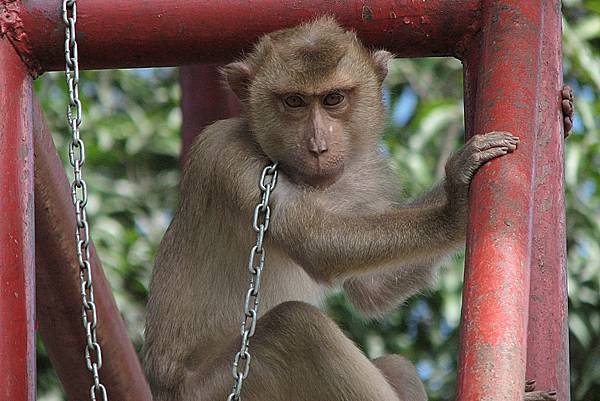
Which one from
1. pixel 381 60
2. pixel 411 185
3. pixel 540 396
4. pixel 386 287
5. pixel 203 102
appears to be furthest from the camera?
pixel 411 185

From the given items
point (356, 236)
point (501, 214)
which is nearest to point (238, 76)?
point (356, 236)

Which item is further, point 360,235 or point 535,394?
point 360,235

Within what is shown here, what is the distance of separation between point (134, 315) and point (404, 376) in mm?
3771

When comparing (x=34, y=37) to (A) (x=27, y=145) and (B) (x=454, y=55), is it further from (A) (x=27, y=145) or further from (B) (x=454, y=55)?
(B) (x=454, y=55)

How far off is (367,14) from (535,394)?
1.87 m

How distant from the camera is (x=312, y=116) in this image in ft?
18.9

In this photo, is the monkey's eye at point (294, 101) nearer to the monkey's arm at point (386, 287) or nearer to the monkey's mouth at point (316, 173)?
the monkey's mouth at point (316, 173)

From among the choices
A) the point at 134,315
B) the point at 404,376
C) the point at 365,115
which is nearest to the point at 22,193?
the point at 365,115

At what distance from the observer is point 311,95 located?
19.0 feet

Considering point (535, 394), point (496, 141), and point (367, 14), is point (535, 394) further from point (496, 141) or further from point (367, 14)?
point (367, 14)

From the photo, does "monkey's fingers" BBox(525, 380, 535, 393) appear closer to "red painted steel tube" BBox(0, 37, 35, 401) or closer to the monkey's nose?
the monkey's nose

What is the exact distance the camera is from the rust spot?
5.73m

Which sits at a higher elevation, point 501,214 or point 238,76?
point 238,76

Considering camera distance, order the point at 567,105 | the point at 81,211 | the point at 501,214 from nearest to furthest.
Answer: the point at 501,214 → the point at 81,211 → the point at 567,105
